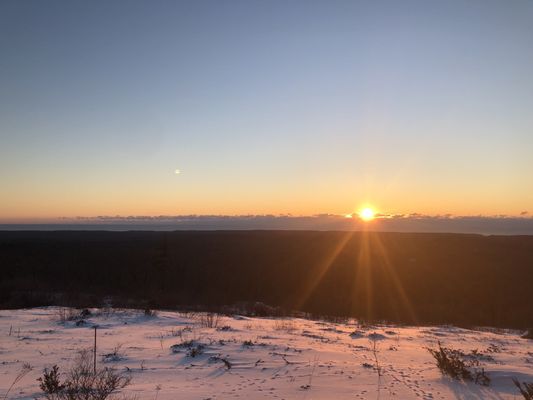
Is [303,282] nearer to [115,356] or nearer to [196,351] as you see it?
[196,351]

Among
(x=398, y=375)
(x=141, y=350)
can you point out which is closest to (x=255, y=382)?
(x=398, y=375)

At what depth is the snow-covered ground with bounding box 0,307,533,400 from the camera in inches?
222

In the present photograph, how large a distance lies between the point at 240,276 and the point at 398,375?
124 feet

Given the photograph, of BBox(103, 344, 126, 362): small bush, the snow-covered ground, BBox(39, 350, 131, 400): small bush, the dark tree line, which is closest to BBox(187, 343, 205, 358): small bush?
the snow-covered ground

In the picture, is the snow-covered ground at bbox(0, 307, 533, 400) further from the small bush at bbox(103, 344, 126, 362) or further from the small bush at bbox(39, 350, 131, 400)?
the small bush at bbox(39, 350, 131, 400)

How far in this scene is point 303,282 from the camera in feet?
137

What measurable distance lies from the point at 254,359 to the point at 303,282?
35.0 m

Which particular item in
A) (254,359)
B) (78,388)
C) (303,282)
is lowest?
(303,282)

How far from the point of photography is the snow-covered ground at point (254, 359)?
5.64 metres

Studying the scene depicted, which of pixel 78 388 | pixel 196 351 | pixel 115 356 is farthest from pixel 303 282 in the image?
pixel 78 388

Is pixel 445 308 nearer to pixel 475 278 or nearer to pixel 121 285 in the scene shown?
pixel 475 278

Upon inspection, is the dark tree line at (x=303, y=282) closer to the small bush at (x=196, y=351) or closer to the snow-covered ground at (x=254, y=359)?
the snow-covered ground at (x=254, y=359)

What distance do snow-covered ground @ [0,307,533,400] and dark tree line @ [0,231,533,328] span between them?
9.60 metres

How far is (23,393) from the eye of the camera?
5.26m
